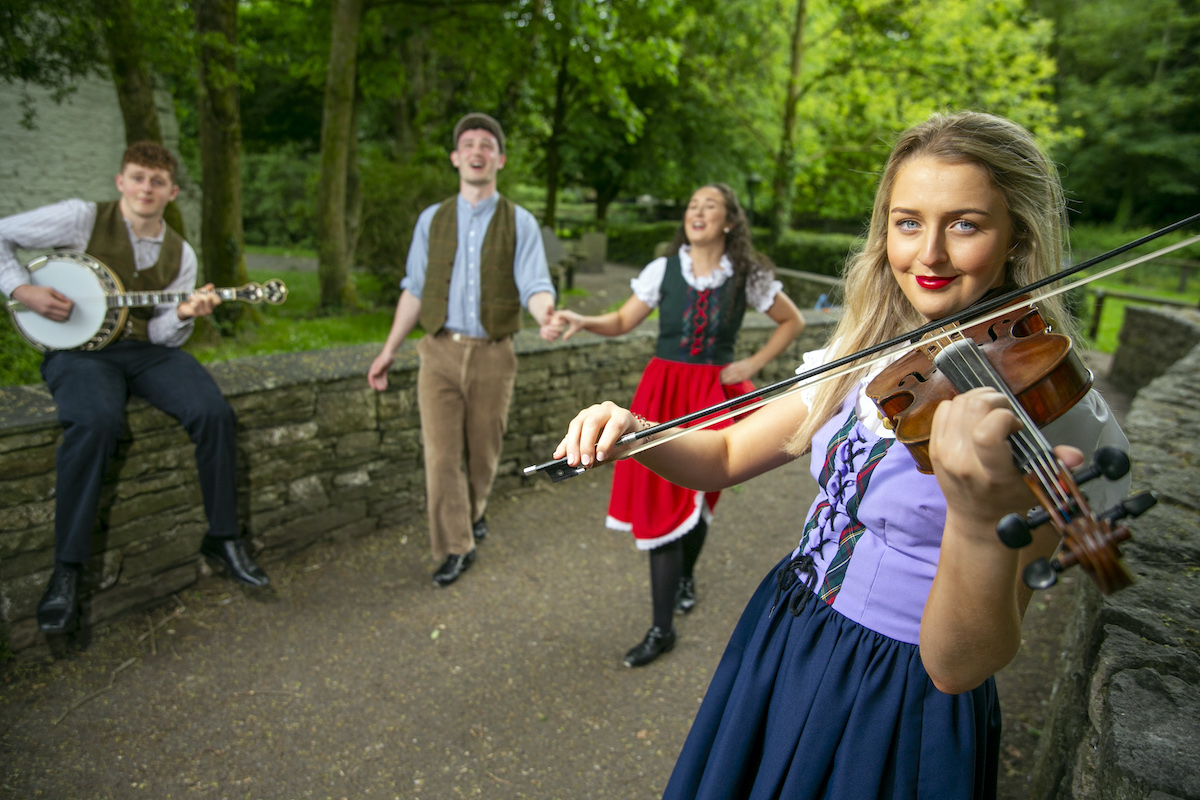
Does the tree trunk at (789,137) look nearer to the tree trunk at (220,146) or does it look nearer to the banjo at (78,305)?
the tree trunk at (220,146)

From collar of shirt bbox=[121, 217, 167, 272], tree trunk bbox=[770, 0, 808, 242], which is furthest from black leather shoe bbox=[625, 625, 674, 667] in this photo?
tree trunk bbox=[770, 0, 808, 242]

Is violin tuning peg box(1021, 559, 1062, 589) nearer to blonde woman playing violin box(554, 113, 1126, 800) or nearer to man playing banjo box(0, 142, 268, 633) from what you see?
blonde woman playing violin box(554, 113, 1126, 800)

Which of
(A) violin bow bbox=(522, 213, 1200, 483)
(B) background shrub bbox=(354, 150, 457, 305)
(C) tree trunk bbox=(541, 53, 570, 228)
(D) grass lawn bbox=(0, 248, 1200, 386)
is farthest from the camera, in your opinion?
(C) tree trunk bbox=(541, 53, 570, 228)

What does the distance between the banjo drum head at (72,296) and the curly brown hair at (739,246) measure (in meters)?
2.64

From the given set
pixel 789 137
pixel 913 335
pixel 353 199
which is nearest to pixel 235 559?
pixel 913 335

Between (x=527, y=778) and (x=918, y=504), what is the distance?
202 cm

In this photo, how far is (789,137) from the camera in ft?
51.4

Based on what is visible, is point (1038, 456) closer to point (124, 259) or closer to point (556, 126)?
point (124, 259)

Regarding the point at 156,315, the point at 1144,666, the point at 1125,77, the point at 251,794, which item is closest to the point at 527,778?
the point at 251,794

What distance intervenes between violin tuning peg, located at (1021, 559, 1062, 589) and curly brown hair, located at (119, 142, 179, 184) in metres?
3.69

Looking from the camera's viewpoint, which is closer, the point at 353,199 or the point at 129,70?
the point at 129,70

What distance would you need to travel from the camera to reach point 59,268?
125 inches

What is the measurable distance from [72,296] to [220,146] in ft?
14.1

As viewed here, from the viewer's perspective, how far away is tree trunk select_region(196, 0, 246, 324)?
6543mm
